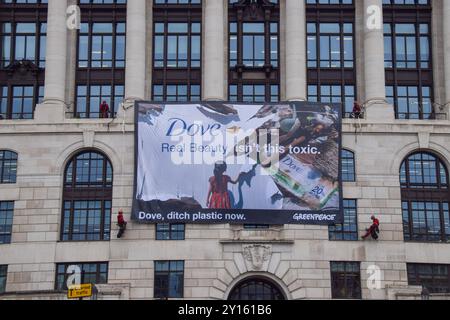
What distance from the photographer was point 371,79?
226ft

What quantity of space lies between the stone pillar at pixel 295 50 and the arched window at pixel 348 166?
18.6 ft

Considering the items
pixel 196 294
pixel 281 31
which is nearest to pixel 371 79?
pixel 281 31

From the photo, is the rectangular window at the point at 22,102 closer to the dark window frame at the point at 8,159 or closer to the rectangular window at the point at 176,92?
the dark window frame at the point at 8,159

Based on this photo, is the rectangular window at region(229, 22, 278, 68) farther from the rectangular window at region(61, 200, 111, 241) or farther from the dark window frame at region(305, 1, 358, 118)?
the rectangular window at region(61, 200, 111, 241)

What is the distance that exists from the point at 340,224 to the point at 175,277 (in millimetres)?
13327

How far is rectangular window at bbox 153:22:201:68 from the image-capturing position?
7069 cm

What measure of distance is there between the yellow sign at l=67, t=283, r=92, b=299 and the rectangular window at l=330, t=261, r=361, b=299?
18186 millimetres

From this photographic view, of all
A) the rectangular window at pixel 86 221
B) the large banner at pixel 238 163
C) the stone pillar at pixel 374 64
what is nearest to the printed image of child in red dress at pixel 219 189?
the large banner at pixel 238 163

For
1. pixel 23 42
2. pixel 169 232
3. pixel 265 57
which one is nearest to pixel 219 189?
pixel 169 232

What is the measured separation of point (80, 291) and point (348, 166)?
23.1 m

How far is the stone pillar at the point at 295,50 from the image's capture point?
225 feet

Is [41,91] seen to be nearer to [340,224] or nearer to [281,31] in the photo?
[281,31]

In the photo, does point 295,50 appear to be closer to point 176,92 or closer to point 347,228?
point 176,92

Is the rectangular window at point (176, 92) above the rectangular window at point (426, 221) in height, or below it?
above
